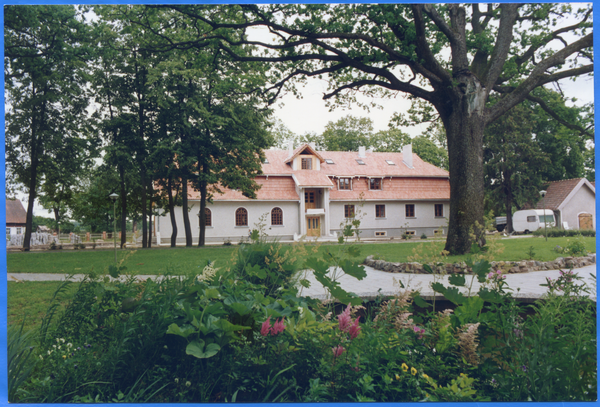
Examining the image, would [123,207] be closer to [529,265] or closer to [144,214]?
[144,214]

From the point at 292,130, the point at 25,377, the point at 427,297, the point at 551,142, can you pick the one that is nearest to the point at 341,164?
the point at 292,130

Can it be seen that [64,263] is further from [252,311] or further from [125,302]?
[252,311]

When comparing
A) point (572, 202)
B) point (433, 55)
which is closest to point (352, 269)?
point (572, 202)

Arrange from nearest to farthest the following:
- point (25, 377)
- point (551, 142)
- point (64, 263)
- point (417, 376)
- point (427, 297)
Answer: point (417, 376)
point (25, 377)
point (427, 297)
point (64, 263)
point (551, 142)

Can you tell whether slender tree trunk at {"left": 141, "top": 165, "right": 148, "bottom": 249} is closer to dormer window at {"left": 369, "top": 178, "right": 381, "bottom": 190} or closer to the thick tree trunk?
dormer window at {"left": 369, "top": 178, "right": 381, "bottom": 190}

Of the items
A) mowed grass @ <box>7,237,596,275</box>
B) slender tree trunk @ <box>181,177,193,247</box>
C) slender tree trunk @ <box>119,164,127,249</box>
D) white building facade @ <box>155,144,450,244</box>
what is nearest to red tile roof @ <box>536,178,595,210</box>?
mowed grass @ <box>7,237,596,275</box>

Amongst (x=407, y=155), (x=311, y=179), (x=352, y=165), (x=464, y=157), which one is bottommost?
(x=311, y=179)
